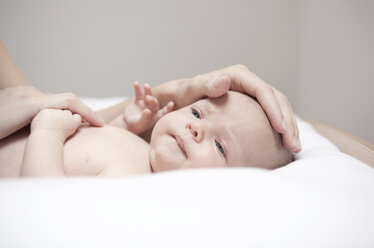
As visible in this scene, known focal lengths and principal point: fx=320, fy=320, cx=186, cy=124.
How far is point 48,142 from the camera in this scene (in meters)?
0.70

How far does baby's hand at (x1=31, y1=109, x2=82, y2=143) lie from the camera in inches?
29.3

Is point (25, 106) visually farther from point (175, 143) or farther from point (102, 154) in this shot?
point (175, 143)

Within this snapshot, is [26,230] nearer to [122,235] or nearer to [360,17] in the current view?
[122,235]

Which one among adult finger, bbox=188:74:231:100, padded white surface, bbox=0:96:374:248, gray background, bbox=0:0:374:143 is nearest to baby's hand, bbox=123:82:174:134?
adult finger, bbox=188:74:231:100

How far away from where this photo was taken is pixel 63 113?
0.81 metres

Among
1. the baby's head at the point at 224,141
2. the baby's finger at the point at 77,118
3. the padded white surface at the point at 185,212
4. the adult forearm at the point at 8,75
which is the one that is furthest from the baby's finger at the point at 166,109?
the padded white surface at the point at 185,212

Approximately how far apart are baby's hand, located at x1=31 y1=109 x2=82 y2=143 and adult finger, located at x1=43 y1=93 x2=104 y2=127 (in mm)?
24

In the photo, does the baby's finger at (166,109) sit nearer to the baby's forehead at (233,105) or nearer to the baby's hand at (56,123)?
the baby's forehead at (233,105)

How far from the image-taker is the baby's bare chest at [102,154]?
0.79m

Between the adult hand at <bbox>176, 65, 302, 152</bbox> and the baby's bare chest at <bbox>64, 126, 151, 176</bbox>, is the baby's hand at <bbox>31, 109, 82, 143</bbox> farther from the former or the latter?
the adult hand at <bbox>176, 65, 302, 152</bbox>

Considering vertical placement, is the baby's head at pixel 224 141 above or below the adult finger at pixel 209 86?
below

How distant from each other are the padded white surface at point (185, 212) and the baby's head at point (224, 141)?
0.31 metres

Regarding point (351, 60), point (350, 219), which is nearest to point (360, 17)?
point (351, 60)

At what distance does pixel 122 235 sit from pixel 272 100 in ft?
1.87
